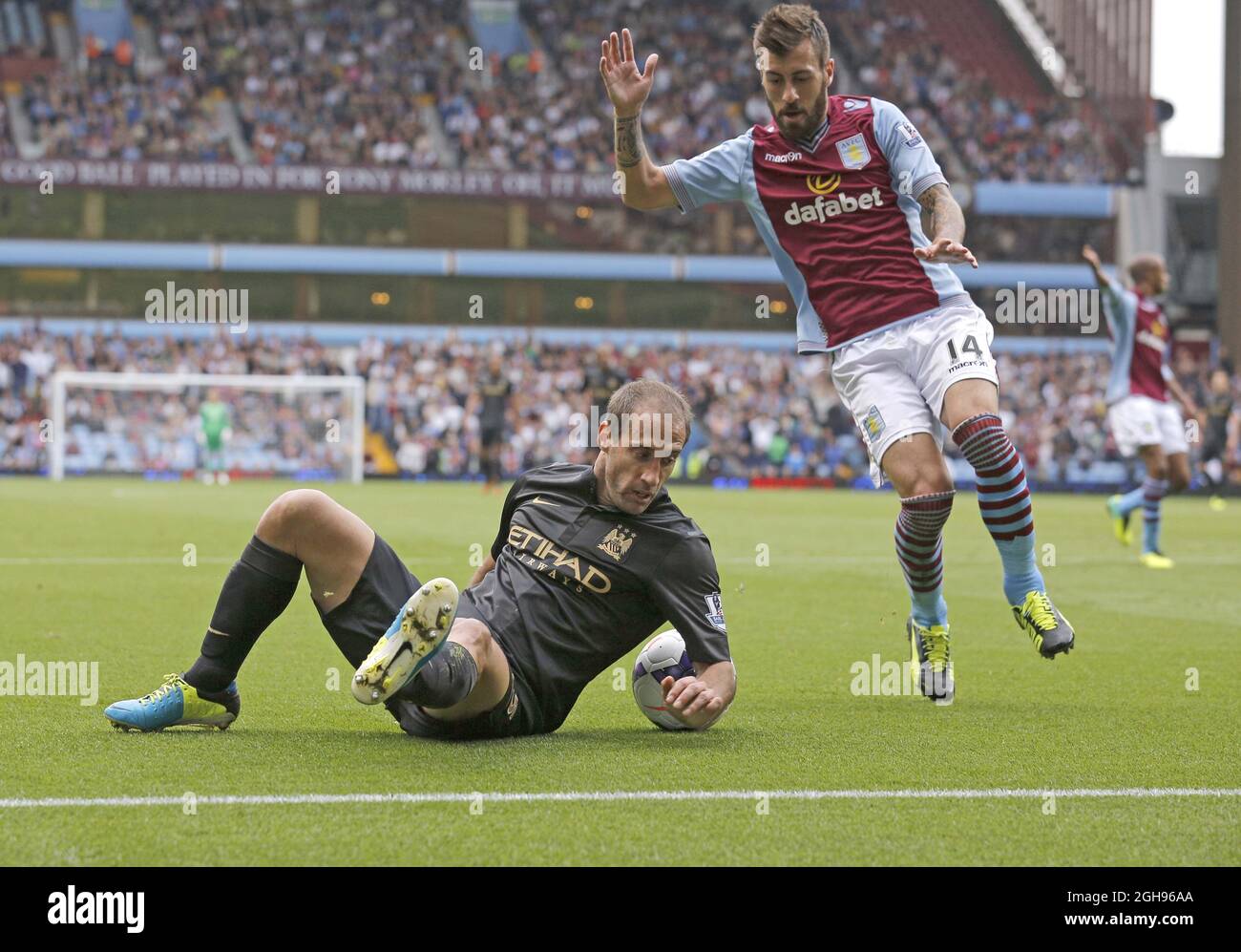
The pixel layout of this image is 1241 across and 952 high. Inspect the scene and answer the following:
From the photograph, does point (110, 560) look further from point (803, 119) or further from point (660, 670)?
point (660, 670)

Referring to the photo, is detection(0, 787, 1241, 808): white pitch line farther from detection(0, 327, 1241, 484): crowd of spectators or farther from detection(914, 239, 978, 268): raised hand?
detection(0, 327, 1241, 484): crowd of spectators

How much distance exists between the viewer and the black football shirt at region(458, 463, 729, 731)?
4.51 m

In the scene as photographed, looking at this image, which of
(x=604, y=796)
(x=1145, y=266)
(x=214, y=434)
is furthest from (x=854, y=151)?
(x=214, y=434)

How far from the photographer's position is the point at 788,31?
5.61m

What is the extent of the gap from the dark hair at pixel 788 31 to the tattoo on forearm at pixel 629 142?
0.52 metres

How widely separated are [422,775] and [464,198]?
116 ft

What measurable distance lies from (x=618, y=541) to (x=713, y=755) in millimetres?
675

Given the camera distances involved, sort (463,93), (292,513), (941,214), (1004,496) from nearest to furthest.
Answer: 1. (292,513)
2. (1004,496)
3. (941,214)
4. (463,93)

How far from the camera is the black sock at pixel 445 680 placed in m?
3.91

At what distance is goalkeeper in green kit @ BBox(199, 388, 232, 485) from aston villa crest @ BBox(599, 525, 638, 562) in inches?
955

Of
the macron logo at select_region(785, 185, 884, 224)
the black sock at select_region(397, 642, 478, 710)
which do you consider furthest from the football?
the macron logo at select_region(785, 185, 884, 224)
